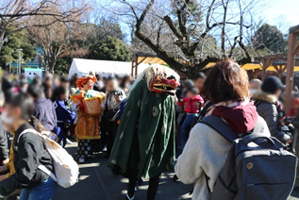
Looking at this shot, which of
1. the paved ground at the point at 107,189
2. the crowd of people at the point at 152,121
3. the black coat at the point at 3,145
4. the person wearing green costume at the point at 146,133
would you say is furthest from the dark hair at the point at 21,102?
the paved ground at the point at 107,189

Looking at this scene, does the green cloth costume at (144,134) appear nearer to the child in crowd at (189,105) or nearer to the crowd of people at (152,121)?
the crowd of people at (152,121)

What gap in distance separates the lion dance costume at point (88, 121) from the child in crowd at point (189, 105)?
5.46 ft

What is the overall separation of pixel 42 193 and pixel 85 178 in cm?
207

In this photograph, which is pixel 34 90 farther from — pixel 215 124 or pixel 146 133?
pixel 146 133

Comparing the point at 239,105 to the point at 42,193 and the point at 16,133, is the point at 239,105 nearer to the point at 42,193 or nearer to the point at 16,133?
the point at 16,133

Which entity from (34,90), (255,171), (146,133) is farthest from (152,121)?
(34,90)

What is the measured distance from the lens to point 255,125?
141cm

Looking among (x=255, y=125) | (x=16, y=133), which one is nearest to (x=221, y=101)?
(x=255, y=125)

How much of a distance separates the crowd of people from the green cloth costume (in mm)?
12

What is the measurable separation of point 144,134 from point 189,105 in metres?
0.75

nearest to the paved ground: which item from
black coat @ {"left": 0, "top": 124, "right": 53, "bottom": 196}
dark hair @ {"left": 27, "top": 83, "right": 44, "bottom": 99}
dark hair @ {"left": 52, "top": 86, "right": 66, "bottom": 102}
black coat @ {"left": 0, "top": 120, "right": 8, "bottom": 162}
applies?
black coat @ {"left": 0, "top": 120, "right": 8, "bottom": 162}

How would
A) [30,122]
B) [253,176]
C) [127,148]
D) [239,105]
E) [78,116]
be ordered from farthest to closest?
[78,116] < [127,148] < [30,122] < [239,105] < [253,176]

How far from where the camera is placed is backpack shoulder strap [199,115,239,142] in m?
1.30

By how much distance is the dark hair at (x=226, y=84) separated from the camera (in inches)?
52.8
